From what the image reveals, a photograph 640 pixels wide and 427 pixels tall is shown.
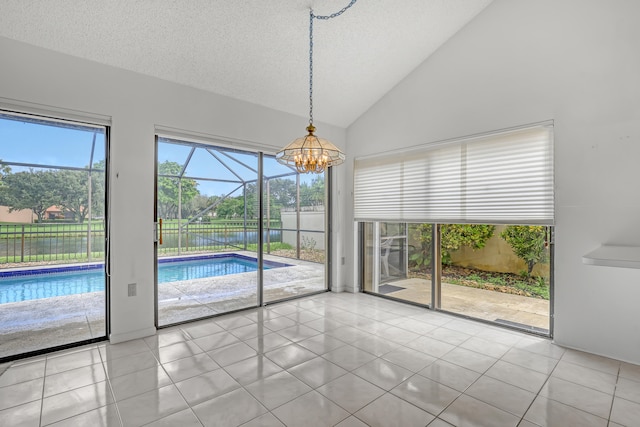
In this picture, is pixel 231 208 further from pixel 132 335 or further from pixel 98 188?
pixel 132 335

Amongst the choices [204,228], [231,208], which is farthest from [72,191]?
[231,208]

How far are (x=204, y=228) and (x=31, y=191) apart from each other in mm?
1797

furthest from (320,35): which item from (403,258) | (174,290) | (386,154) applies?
(174,290)

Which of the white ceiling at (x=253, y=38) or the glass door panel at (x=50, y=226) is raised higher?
the white ceiling at (x=253, y=38)

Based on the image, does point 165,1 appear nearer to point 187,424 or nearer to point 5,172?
point 5,172

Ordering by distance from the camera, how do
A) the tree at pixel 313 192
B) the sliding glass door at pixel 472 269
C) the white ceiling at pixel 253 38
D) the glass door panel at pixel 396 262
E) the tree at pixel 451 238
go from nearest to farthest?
1. the white ceiling at pixel 253 38
2. the sliding glass door at pixel 472 269
3. the tree at pixel 451 238
4. the glass door panel at pixel 396 262
5. the tree at pixel 313 192

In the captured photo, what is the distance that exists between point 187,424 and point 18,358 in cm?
200

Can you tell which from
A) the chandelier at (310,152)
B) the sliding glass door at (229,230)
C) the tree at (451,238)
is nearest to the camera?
the chandelier at (310,152)

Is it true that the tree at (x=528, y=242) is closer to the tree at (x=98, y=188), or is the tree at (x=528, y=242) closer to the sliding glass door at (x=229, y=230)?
the sliding glass door at (x=229, y=230)

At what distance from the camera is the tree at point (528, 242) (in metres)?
3.16

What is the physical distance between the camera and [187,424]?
183cm

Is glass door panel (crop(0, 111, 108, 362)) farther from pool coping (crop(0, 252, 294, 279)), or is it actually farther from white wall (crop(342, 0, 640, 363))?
white wall (crop(342, 0, 640, 363))

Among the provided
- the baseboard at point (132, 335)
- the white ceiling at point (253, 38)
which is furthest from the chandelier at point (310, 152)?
the baseboard at point (132, 335)

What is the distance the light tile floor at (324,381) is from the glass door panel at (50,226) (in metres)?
0.61
